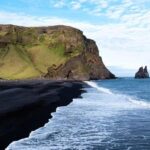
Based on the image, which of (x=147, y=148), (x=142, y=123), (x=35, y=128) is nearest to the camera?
(x=147, y=148)

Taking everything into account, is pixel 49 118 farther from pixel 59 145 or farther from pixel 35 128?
pixel 59 145

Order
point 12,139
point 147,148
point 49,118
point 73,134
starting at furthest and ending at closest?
point 49,118 < point 73,134 < point 12,139 < point 147,148

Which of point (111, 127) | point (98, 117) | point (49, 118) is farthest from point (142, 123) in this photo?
point (49, 118)

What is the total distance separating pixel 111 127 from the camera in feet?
123

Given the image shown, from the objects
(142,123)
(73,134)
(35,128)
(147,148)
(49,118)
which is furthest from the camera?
(49,118)

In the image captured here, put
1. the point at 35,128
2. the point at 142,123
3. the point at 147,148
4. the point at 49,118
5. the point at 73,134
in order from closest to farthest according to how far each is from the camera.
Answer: the point at 147,148, the point at 73,134, the point at 35,128, the point at 142,123, the point at 49,118

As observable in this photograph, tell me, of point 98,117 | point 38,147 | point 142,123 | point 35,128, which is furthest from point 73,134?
point 98,117

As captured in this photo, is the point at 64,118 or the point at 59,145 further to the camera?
the point at 64,118

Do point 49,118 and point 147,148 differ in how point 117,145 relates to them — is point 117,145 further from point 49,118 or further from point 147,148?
point 49,118

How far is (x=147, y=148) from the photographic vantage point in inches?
1098

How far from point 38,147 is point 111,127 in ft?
36.4

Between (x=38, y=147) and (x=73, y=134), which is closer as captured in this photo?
(x=38, y=147)

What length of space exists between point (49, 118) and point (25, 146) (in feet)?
50.8

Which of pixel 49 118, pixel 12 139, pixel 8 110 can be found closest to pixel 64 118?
pixel 49 118
